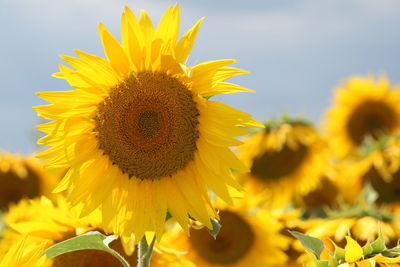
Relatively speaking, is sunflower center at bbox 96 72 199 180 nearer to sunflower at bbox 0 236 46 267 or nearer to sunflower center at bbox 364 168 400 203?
sunflower at bbox 0 236 46 267

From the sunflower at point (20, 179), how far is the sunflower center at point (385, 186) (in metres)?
3.39

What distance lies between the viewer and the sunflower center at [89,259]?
2922 millimetres

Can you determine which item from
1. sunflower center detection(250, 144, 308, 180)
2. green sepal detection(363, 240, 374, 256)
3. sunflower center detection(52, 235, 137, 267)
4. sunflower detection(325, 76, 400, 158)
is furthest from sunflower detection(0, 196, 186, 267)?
sunflower detection(325, 76, 400, 158)

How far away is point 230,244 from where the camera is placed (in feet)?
16.0

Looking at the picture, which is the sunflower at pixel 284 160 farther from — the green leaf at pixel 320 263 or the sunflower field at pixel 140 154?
the green leaf at pixel 320 263

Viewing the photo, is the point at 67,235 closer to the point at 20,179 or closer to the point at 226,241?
the point at 226,241

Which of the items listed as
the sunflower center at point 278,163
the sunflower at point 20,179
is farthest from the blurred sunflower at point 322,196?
the sunflower at point 20,179

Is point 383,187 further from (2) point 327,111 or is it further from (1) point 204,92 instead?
(1) point 204,92

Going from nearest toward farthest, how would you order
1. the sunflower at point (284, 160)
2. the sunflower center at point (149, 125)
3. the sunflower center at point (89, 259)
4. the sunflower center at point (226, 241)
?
1. the sunflower center at point (149, 125)
2. the sunflower center at point (89, 259)
3. the sunflower center at point (226, 241)
4. the sunflower at point (284, 160)

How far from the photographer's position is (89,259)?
9.66ft

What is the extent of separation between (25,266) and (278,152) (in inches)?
196

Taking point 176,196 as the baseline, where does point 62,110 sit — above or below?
above

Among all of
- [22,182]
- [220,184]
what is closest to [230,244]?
[220,184]

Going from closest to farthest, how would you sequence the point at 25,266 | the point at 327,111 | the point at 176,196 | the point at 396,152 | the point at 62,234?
1. the point at 25,266
2. the point at 176,196
3. the point at 62,234
4. the point at 396,152
5. the point at 327,111
